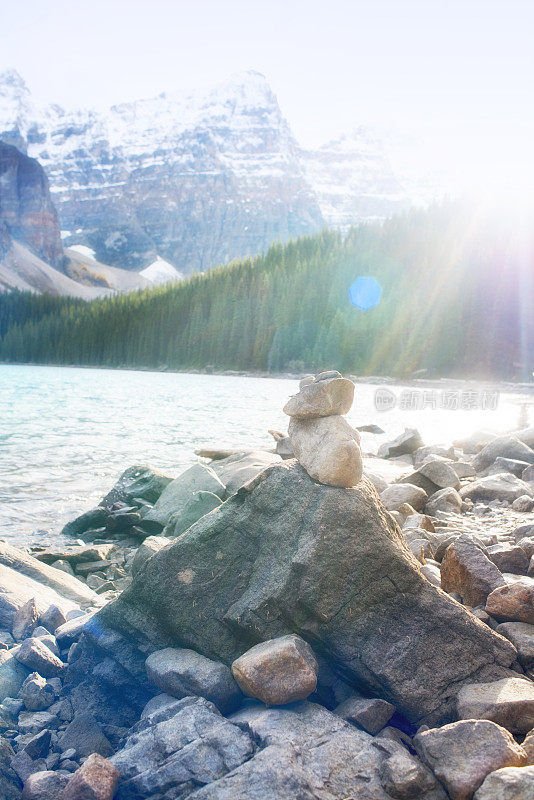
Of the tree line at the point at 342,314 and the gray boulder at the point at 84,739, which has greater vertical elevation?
the tree line at the point at 342,314

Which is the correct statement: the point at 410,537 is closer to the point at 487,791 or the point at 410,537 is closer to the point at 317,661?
the point at 317,661

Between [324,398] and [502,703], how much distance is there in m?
2.67

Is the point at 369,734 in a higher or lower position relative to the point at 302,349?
lower

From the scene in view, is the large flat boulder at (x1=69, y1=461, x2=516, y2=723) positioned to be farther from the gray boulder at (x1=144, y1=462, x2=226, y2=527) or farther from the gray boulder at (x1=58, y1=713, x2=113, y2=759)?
the gray boulder at (x1=144, y1=462, x2=226, y2=527)

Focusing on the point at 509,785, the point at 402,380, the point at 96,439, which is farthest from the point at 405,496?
the point at 402,380

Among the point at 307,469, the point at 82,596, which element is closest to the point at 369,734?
the point at 307,469

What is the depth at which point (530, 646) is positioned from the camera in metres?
4.57

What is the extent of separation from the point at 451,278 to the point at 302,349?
2863 cm

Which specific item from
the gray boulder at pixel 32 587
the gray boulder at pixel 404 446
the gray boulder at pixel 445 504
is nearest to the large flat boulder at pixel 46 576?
the gray boulder at pixel 32 587

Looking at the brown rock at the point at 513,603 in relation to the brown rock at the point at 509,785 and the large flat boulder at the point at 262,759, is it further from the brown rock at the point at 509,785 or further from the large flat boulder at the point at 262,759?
the brown rock at the point at 509,785

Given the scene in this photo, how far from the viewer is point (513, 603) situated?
4.89 metres

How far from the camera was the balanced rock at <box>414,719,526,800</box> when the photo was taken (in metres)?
3.35

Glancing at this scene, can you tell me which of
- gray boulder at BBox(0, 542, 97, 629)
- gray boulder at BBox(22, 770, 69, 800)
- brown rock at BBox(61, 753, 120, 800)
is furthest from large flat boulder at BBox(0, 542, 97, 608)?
brown rock at BBox(61, 753, 120, 800)

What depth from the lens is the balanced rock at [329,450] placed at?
4.91 meters
